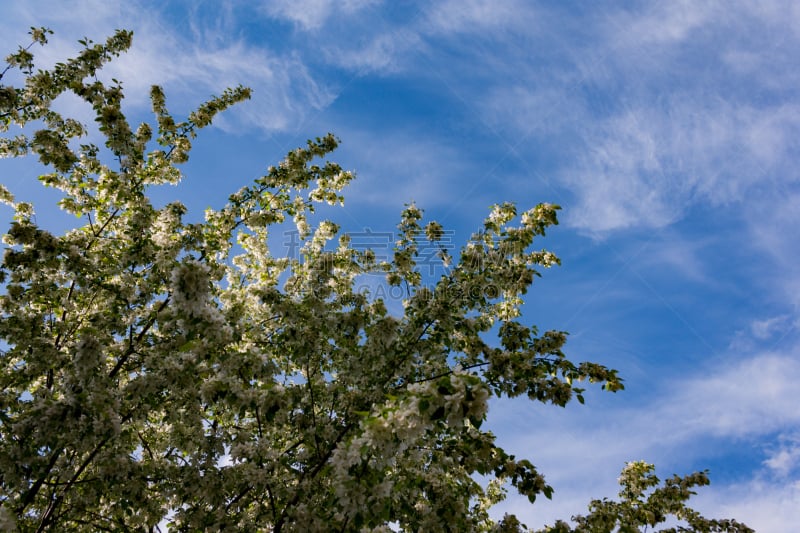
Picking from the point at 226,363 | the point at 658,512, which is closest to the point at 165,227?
the point at 226,363

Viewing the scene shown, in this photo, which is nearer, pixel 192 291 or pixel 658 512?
pixel 192 291

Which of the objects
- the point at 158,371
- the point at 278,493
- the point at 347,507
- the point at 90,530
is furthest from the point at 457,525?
the point at 90,530

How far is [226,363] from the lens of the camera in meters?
5.98

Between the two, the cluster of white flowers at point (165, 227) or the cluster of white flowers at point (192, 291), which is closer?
the cluster of white flowers at point (192, 291)

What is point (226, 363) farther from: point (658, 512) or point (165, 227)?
point (658, 512)

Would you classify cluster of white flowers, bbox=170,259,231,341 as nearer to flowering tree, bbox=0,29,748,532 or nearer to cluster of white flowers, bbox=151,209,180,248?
flowering tree, bbox=0,29,748,532

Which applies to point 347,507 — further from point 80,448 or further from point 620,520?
point 620,520

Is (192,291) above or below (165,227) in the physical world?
below

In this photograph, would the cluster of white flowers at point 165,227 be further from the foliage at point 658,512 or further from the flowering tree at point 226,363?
the foliage at point 658,512

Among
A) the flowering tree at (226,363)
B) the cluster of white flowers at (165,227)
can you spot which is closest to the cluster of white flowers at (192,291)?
the flowering tree at (226,363)

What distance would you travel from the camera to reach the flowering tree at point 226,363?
5340mm

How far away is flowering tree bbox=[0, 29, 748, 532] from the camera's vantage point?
5.34 metres

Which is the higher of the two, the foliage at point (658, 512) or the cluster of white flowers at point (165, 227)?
the cluster of white flowers at point (165, 227)

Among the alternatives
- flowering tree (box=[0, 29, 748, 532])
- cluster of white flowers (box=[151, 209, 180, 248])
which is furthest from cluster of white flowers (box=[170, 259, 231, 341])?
cluster of white flowers (box=[151, 209, 180, 248])
